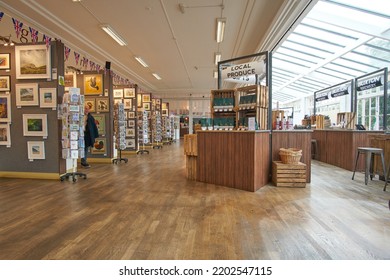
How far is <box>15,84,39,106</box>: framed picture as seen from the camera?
5.78 meters

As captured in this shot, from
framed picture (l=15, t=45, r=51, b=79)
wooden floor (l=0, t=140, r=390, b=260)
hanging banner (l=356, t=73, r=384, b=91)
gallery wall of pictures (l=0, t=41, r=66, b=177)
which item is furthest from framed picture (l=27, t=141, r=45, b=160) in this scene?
hanging banner (l=356, t=73, r=384, b=91)

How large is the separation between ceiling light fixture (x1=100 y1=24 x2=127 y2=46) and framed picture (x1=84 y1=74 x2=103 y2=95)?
1406 millimetres

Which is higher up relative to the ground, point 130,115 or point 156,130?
point 130,115

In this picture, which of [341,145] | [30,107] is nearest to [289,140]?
[341,145]

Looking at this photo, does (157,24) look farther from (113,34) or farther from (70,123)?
(70,123)

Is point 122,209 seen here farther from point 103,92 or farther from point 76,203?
point 103,92

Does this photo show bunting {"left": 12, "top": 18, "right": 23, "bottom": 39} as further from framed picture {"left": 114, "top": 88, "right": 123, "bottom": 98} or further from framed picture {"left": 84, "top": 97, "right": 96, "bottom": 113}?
framed picture {"left": 114, "top": 88, "right": 123, "bottom": 98}

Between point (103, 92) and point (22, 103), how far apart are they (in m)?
2.93

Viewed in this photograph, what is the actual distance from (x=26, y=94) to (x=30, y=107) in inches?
13.1

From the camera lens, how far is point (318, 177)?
5.96 metres

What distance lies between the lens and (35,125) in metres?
5.79

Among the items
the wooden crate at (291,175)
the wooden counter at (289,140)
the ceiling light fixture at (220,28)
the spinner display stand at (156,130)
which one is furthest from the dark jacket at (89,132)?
the spinner display stand at (156,130)

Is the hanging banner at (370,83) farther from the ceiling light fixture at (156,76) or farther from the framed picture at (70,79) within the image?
the ceiling light fixture at (156,76)
